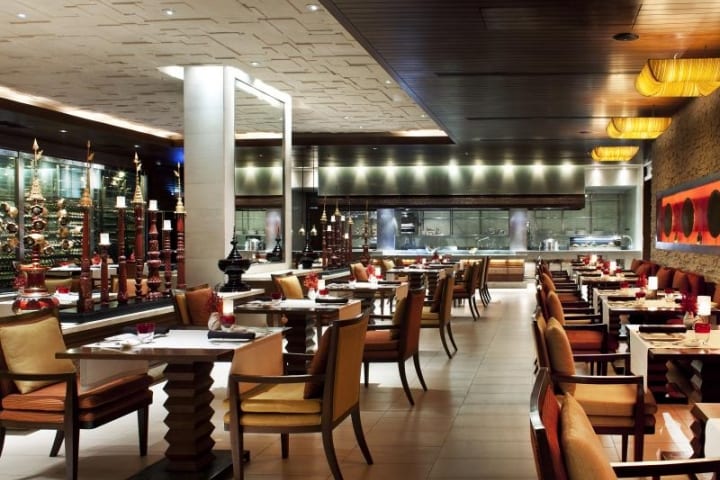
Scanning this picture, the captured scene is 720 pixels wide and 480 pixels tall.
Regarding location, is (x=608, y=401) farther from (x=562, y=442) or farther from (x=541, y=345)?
(x=562, y=442)

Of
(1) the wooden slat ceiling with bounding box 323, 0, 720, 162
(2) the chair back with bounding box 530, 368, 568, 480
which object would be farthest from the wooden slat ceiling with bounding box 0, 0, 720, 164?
(2) the chair back with bounding box 530, 368, 568, 480

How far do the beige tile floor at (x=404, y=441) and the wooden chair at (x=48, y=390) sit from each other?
41 cm

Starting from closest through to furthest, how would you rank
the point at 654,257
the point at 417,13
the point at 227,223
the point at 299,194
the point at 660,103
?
the point at 417,13, the point at 227,223, the point at 660,103, the point at 654,257, the point at 299,194

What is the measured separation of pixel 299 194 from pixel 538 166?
6860mm

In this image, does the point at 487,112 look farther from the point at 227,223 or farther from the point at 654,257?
the point at 654,257

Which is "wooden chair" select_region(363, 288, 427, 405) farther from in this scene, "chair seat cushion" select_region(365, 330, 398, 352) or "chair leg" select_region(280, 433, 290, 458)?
"chair leg" select_region(280, 433, 290, 458)

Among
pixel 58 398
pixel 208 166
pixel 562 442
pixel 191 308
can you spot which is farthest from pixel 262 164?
pixel 562 442

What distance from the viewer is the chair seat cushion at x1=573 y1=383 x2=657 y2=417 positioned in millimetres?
4148

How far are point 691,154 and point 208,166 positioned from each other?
7.05 m

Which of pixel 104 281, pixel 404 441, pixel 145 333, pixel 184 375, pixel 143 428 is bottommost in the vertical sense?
pixel 404 441

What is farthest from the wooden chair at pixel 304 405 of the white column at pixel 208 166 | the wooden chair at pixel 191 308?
the white column at pixel 208 166

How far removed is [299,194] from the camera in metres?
23.2

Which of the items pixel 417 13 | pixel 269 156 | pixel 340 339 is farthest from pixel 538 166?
pixel 340 339

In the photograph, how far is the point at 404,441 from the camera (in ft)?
17.3
